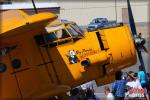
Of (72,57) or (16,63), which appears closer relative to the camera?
(16,63)

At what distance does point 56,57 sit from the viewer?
10.3 m

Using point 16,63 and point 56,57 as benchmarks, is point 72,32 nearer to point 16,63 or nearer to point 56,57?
point 56,57

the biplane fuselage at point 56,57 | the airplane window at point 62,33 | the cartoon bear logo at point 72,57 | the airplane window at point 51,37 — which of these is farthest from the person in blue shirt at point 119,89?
the airplane window at point 51,37

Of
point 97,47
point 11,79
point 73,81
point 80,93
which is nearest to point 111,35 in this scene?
Result: point 97,47

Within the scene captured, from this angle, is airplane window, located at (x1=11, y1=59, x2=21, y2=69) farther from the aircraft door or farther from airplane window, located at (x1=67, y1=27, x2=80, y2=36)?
airplane window, located at (x1=67, y1=27, x2=80, y2=36)

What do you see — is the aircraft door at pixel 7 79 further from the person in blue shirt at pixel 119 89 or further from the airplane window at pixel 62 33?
the person in blue shirt at pixel 119 89

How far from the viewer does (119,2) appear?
46.4 metres

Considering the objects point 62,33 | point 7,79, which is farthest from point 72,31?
point 7,79

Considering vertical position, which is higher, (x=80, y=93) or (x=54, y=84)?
(x=54, y=84)

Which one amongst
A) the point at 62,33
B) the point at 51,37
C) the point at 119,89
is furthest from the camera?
the point at 119,89

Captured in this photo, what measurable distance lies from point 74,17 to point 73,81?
39.4m

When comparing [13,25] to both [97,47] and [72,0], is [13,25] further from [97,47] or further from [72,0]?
[72,0]

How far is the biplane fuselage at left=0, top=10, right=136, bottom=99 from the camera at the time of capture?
9875mm

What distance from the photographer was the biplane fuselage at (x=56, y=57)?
9.88 metres
